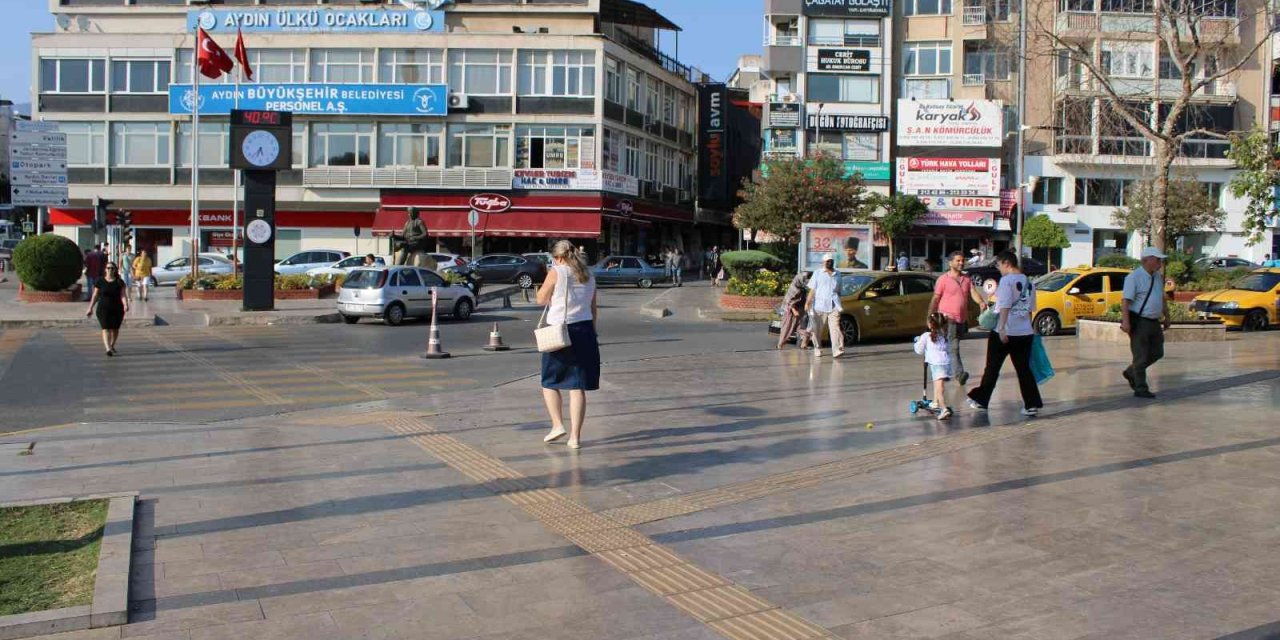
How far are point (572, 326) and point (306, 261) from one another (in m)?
37.1

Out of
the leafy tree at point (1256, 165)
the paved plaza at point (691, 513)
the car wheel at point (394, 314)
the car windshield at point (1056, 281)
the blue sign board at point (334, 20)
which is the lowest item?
the paved plaza at point (691, 513)

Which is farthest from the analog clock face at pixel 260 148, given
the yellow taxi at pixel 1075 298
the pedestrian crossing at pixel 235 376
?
Result: the yellow taxi at pixel 1075 298

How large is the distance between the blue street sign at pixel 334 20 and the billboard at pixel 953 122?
2454 centimetres

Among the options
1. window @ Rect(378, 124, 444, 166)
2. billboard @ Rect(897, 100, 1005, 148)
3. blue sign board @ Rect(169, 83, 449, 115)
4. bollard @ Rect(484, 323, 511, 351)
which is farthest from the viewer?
window @ Rect(378, 124, 444, 166)

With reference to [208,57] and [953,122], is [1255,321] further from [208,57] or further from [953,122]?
[208,57]

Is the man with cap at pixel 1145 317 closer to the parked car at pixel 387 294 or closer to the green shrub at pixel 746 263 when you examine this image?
the green shrub at pixel 746 263

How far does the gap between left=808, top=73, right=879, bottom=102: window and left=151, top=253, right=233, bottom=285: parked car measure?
97.3 feet

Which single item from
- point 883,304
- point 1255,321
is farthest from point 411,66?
point 1255,321

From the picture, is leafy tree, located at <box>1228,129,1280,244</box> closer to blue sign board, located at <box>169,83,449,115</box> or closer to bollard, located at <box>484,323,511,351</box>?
bollard, located at <box>484,323,511,351</box>

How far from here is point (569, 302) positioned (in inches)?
376

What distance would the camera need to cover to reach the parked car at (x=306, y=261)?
4288cm

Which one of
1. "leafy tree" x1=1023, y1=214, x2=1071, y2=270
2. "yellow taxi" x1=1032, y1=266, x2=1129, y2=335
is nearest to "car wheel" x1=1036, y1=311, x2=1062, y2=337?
"yellow taxi" x1=1032, y1=266, x2=1129, y2=335

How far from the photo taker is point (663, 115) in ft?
211

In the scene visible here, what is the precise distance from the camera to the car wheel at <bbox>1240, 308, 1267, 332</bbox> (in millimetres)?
24469
